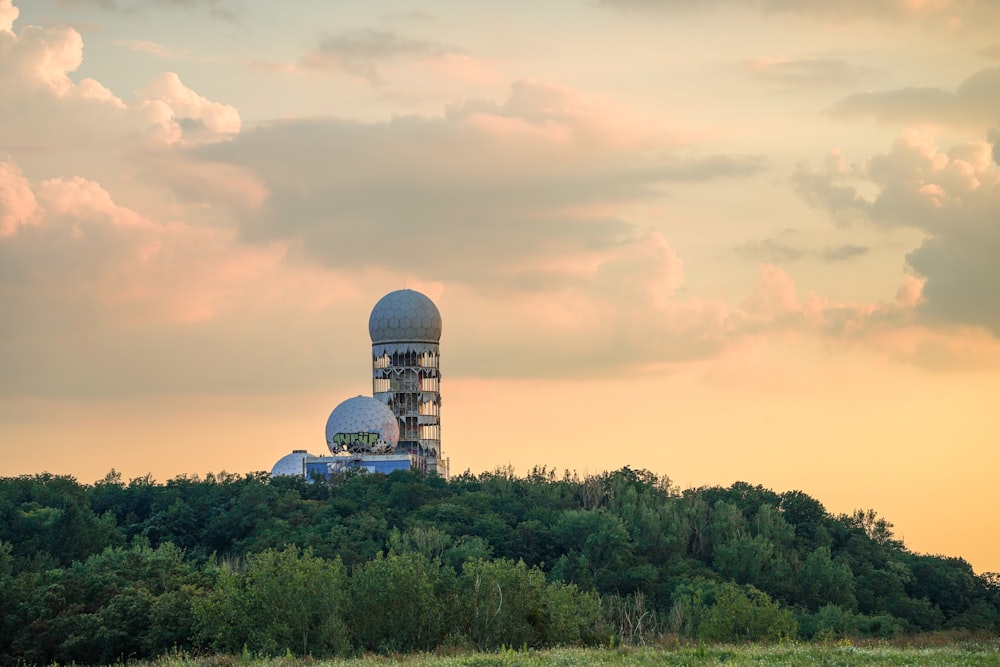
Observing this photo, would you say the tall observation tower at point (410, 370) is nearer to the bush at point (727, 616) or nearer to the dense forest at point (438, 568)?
the dense forest at point (438, 568)

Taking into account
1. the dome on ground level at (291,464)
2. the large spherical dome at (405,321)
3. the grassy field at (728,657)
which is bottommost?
the grassy field at (728,657)

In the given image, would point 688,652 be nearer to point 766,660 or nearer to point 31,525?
point 766,660

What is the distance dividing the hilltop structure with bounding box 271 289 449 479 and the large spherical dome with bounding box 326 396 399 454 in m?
0.10

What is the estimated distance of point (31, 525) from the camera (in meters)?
121

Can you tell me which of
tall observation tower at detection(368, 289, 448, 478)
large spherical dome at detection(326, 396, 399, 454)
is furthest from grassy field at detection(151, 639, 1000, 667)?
tall observation tower at detection(368, 289, 448, 478)

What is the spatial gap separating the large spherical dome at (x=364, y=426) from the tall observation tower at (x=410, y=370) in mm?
3588

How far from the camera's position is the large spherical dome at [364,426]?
149375mm

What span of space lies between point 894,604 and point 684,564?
18.3 meters

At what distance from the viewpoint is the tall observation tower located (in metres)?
154

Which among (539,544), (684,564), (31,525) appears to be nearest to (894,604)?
(684,564)

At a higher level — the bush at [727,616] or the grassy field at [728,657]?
the bush at [727,616]

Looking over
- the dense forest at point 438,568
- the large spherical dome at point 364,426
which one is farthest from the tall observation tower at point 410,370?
the dense forest at point 438,568

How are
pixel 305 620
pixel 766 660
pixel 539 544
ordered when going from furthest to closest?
pixel 539 544 < pixel 305 620 < pixel 766 660

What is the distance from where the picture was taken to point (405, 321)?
15425 cm
